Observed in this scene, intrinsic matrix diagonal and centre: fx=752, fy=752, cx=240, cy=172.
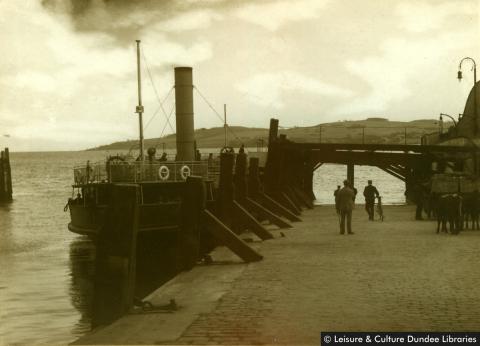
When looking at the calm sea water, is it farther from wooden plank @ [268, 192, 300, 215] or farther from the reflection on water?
wooden plank @ [268, 192, 300, 215]

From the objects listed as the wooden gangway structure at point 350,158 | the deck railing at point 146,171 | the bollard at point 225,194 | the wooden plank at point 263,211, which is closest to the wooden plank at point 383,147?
the wooden gangway structure at point 350,158

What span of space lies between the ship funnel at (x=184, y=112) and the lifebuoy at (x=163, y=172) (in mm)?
5080

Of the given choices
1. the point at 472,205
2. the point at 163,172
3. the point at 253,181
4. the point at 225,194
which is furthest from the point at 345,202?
the point at 163,172

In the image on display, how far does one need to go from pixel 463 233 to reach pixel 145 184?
11.5 metres

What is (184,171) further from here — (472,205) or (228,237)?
(228,237)

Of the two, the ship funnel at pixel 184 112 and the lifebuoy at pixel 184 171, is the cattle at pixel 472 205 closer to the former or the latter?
the lifebuoy at pixel 184 171

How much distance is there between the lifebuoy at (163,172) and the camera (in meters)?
28.4

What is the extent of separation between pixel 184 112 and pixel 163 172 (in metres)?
5.96

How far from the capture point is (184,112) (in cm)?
3406

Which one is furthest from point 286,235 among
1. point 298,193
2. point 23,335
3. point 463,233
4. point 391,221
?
point 298,193

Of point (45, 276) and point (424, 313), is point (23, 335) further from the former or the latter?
point (45, 276)

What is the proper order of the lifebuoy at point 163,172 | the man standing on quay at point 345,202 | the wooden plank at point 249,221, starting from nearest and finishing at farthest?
1. the wooden plank at point 249,221
2. the man standing on quay at point 345,202
3. the lifebuoy at point 163,172

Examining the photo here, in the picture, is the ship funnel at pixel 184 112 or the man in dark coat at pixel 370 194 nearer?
the man in dark coat at pixel 370 194

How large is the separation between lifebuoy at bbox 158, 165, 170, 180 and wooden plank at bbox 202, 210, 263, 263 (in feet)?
40.7
